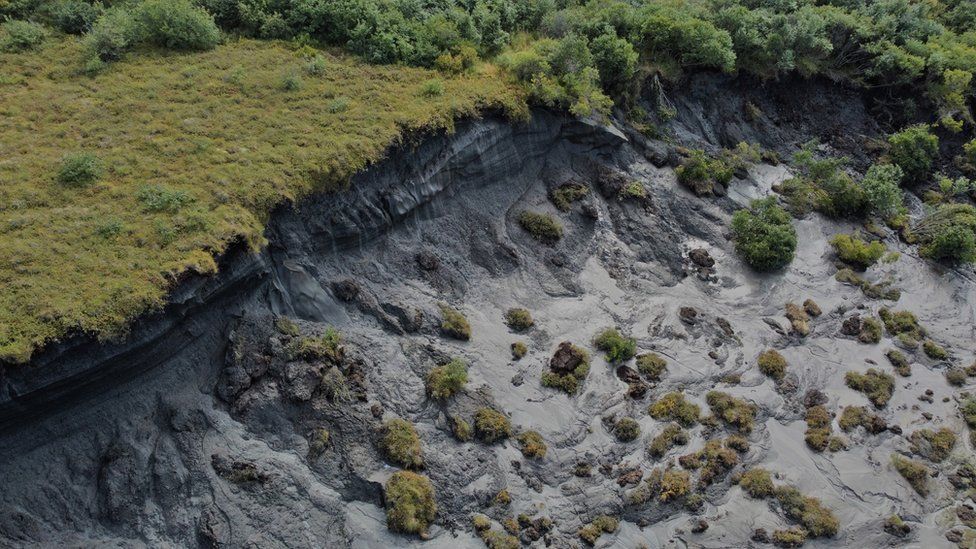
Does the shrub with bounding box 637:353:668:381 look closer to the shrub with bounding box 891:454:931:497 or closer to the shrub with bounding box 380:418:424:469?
the shrub with bounding box 891:454:931:497

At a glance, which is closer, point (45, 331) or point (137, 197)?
point (45, 331)

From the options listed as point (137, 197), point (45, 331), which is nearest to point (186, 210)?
point (137, 197)

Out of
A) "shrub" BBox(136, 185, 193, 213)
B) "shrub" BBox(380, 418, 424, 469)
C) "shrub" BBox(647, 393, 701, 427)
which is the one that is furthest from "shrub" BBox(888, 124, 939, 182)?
"shrub" BBox(136, 185, 193, 213)

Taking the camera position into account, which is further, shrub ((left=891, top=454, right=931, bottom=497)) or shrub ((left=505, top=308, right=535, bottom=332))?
shrub ((left=505, top=308, right=535, bottom=332))

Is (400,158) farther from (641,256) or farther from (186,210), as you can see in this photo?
(641,256)

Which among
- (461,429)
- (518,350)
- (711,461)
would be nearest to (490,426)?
(461,429)

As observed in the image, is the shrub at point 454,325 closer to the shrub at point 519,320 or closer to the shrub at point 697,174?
the shrub at point 519,320

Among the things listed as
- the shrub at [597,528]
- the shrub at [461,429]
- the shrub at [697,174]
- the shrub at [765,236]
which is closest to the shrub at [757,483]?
the shrub at [597,528]

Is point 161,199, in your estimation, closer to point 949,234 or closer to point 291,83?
point 291,83
